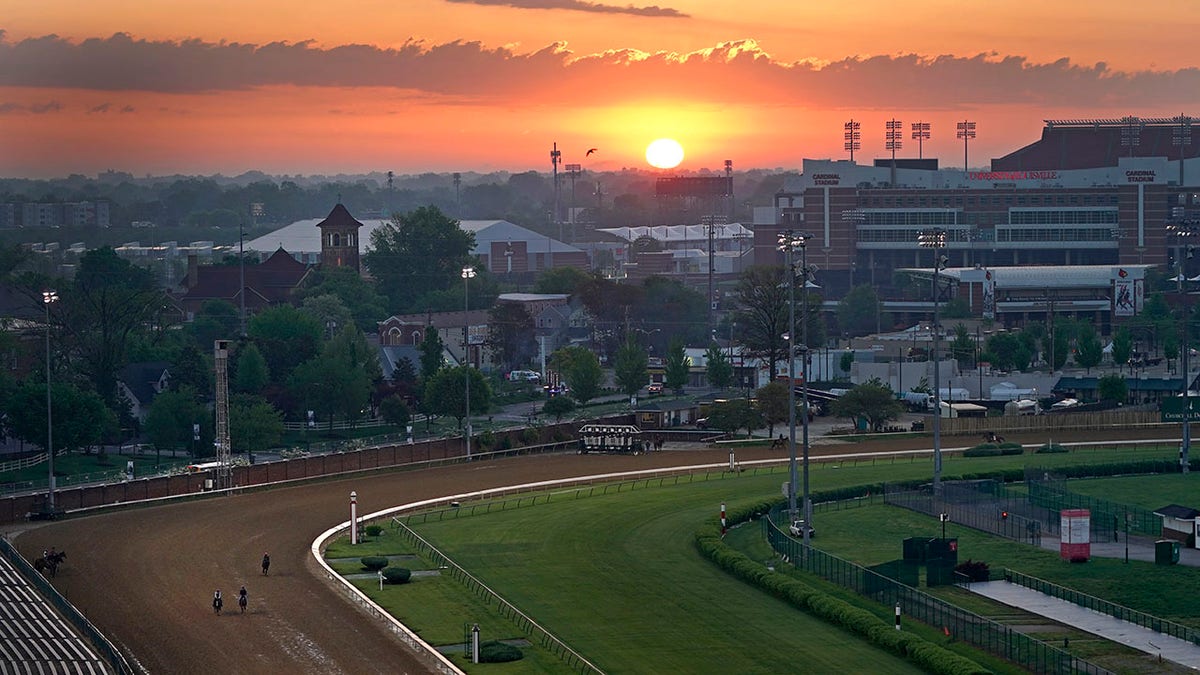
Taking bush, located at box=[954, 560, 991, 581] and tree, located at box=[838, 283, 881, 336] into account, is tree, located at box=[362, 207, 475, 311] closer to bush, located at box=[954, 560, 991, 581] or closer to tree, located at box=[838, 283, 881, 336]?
tree, located at box=[838, 283, 881, 336]

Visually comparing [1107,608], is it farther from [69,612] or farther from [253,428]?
[253,428]

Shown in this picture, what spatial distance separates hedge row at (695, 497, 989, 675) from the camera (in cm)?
3984

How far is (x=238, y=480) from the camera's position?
72188 mm

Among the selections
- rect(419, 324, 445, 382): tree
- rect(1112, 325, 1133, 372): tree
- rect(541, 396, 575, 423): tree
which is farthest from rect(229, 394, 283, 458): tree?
rect(1112, 325, 1133, 372): tree

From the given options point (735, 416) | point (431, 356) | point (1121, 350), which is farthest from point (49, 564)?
point (1121, 350)

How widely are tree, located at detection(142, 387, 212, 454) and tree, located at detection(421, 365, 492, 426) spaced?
44.0 ft

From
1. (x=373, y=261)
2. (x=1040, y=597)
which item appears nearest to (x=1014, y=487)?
(x=1040, y=597)

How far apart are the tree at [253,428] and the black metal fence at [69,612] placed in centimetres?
2509

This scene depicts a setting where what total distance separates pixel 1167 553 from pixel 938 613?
1252cm

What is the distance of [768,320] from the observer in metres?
113

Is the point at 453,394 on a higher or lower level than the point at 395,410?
higher

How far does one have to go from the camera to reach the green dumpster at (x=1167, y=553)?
5372 cm

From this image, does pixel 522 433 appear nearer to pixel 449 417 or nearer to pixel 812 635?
pixel 449 417

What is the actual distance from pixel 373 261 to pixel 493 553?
131 metres
